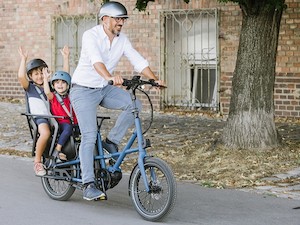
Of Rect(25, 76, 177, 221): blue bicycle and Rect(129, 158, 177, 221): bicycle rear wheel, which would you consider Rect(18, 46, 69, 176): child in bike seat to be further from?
Rect(129, 158, 177, 221): bicycle rear wheel

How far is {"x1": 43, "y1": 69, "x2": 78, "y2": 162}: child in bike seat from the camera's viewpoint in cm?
765

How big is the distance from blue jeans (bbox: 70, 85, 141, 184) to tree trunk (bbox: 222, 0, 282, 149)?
349 cm

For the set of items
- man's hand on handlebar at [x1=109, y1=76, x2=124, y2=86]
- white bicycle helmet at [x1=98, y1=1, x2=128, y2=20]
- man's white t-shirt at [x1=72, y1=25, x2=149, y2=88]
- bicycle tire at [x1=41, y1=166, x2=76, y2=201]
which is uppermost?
white bicycle helmet at [x1=98, y1=1, x2=128, y2=20]

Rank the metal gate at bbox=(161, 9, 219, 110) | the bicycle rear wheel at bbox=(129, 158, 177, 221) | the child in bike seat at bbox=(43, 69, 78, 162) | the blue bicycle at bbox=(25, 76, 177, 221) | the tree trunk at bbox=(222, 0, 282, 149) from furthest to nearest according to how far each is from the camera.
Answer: the metal gate at bbox=(161, 9, 219, 110), the tree trunk at bbox=(222, 0, 282, 149), the child in bike seat at bbox=(43, 69, 78, 162), the blue bicycle at bbox=(25, 76, 177, 221), the bicycle rear wheel at bbox=(129, 158, 177, 221)

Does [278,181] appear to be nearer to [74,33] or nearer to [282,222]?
[282,222]

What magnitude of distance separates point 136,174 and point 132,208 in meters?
0.54

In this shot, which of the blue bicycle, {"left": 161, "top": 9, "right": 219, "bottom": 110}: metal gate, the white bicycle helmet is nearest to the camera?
the blue bicycle

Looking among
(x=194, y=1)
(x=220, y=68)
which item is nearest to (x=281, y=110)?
(x=220, y=68)

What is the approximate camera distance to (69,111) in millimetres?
7734

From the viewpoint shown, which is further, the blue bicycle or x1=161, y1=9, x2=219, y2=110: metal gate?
x1=161, y1=9, x2=219, y2=110: metal gate

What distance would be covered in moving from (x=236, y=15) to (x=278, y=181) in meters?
6.98

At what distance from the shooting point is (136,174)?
22.9 feet

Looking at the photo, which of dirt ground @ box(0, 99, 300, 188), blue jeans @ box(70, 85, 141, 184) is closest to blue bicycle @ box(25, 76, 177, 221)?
blue jeans @ box(70, 85, 141, 184)

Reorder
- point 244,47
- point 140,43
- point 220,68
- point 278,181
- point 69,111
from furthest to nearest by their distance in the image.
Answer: point 140,43 < point 220,68 < point 244,47 < point 278,181 < point 69,111
